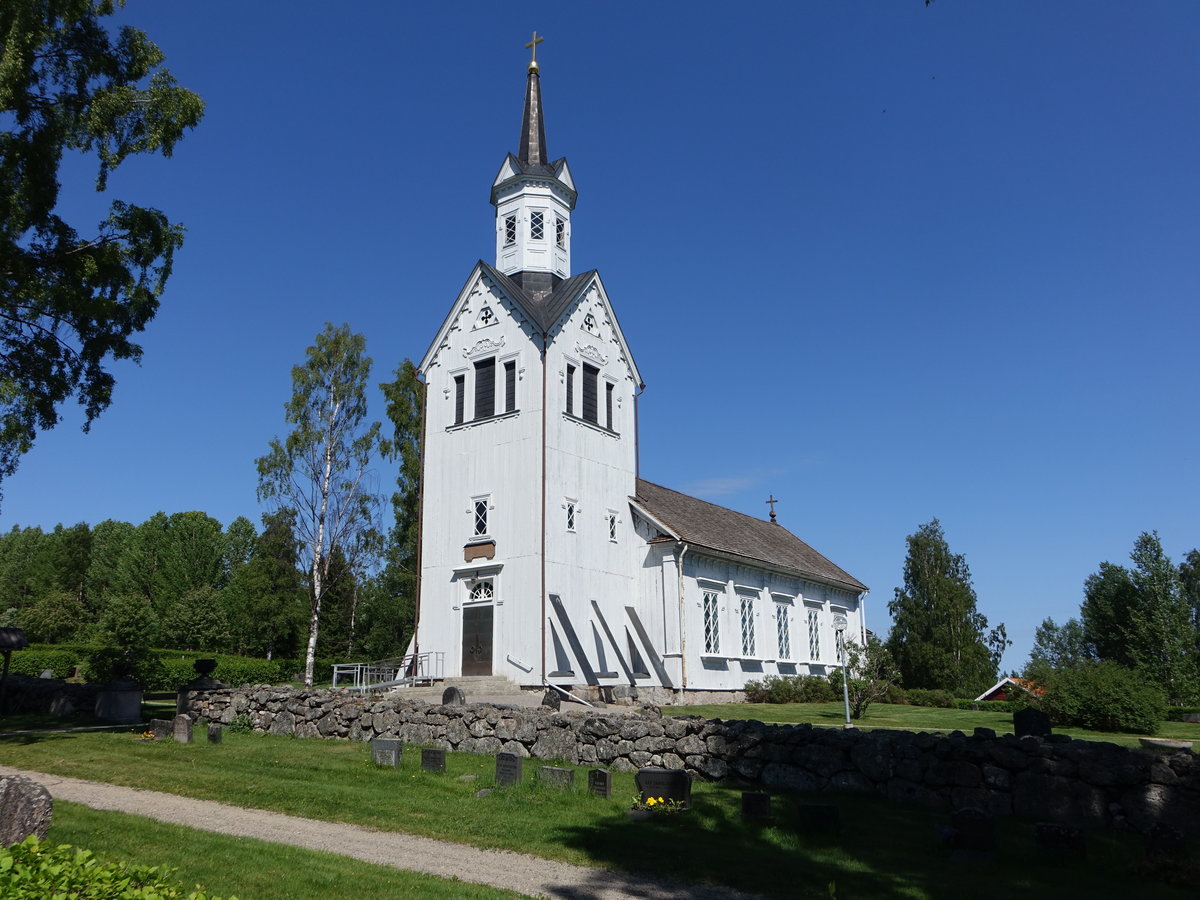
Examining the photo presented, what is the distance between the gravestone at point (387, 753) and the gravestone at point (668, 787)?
533cm

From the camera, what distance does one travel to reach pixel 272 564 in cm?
5244

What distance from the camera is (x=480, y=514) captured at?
29422 millimetres

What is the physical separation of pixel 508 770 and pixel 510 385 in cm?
1796

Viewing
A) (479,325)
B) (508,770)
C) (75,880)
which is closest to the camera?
(75,880)

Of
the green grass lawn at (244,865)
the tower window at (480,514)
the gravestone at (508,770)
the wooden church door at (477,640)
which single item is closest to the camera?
the green grass lawn at (244,865)

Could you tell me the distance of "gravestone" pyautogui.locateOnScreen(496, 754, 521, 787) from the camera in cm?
1350

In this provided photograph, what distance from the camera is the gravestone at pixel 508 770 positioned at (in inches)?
531

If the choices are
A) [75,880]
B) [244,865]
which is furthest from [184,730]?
[75,880]

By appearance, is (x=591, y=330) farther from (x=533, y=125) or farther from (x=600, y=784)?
(x=600, y=784)

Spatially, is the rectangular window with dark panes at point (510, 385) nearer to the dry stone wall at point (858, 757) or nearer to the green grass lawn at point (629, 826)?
the dry stone wall at point (858, 757)

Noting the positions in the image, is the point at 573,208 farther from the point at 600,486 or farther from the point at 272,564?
the point at 272,564

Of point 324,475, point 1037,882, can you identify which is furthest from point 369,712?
point 324,475

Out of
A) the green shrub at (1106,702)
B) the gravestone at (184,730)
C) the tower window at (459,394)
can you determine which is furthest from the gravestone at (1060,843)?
the tower window at (459,394)

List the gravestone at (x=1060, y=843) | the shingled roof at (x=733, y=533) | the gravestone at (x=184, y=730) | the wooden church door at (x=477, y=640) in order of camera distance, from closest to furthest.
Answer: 1. the gravestone at (x=1060, y=843)
2. the gravestone at (x=184, y=730)
3. the wooden church door at (x=477, y=640)
4. the shingled roof at (x=733, y=533)
